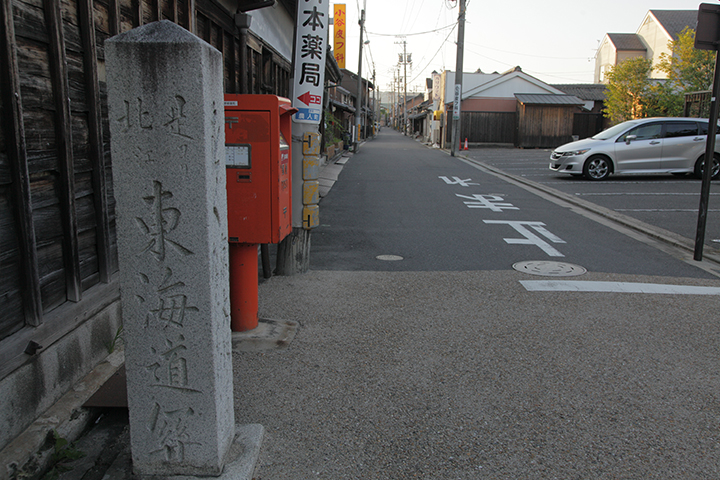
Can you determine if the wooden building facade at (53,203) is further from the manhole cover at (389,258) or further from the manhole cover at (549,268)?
→ the manhole cover at (549,268)

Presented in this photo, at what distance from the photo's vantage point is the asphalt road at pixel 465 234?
659 cm

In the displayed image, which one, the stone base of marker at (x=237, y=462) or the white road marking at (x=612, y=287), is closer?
the stone base of marker at (x=237, y=462)

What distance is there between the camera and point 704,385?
347 cm

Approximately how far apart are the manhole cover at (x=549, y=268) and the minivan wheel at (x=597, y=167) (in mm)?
9699

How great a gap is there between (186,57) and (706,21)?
259 inches

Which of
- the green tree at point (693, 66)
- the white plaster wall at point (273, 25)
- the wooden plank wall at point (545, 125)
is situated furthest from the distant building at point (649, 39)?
the white plaster wall at point (273, 25)

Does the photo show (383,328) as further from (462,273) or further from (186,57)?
(186,57)

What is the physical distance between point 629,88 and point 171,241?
28.4 m

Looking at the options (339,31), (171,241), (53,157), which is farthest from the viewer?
(339,31)

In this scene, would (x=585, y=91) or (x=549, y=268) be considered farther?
(x=585, y=91)

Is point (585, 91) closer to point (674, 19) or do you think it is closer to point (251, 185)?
point (674, 19)

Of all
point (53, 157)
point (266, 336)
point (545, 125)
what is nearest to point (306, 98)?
point (266, 336)

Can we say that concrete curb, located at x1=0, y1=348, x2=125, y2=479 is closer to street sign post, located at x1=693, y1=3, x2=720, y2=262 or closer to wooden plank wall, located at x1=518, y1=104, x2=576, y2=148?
street sign post, located at x1=693, y1=3, x2=720, y2=262

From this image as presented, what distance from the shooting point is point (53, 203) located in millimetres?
3053
